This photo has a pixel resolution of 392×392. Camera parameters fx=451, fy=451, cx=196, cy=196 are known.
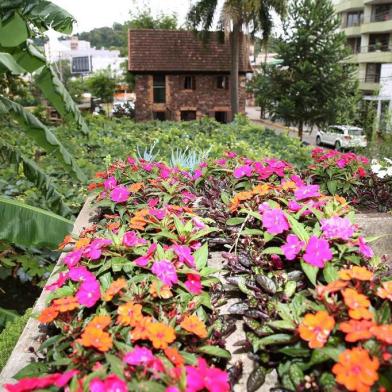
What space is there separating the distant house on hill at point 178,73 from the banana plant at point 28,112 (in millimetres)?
22123

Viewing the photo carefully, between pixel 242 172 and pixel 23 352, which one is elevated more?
pixel 242 172

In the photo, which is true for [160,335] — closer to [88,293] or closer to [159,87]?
[88,293]

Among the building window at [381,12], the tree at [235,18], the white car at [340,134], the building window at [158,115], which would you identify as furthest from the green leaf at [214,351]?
the building window at [381,12]

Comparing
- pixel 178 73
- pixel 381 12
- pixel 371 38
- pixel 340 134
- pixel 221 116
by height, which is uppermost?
pixel 381 12

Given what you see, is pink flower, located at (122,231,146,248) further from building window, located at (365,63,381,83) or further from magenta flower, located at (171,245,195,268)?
building window, located at (365,63,381,83)

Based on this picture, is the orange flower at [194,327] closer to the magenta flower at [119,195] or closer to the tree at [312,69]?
the magenta flower at [119,195]

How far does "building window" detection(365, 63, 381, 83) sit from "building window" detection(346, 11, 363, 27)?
599 centimetres

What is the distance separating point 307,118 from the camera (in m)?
26.6

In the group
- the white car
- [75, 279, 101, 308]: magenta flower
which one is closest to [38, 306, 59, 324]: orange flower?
[75, 279, 101, 308]: magenta flower

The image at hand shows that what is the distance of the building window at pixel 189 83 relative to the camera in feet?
91.0

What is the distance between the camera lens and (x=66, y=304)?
1.85 meters

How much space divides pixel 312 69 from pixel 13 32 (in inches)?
923

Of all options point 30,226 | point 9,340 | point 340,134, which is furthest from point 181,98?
point 9,340

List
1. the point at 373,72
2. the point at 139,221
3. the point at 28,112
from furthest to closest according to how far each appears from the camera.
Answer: the point at 373,72 < the point at 28,112 < the point at 139,221
